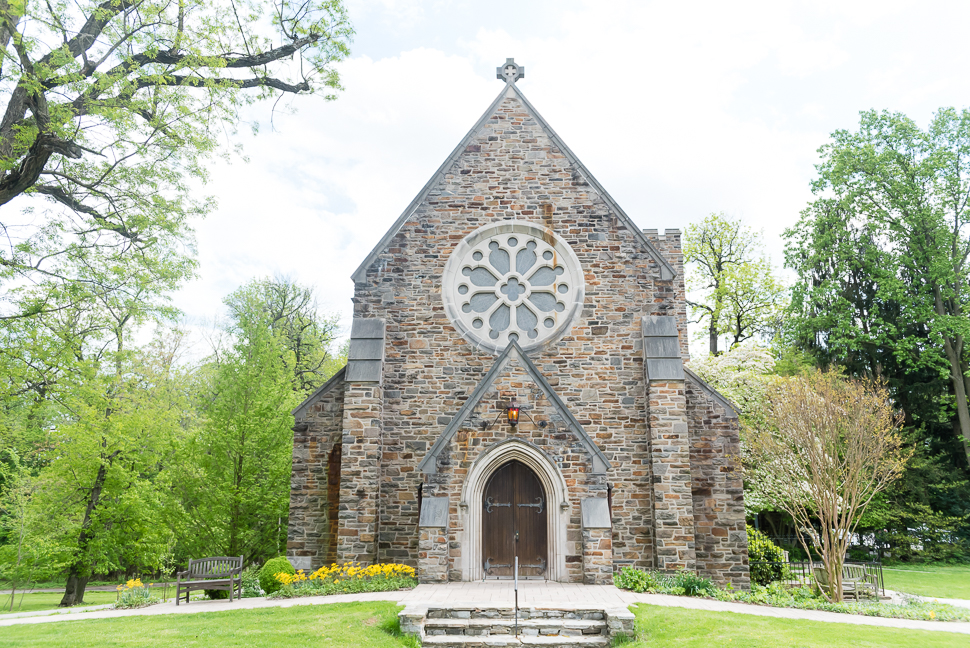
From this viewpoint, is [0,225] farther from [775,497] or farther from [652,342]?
[775,497]

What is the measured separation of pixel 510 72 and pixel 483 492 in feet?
33.8

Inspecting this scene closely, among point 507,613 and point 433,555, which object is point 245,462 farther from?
point 507,613

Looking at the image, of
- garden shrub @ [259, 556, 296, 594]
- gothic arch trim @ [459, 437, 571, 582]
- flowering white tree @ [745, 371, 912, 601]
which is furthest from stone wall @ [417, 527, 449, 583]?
flowering white tree @ [745, 371, 912, 601]

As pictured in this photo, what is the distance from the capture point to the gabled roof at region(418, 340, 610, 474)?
11.6 m

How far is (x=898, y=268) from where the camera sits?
23.8 meters

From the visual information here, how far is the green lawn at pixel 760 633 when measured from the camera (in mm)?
7734

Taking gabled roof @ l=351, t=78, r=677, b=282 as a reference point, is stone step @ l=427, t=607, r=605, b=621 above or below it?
below

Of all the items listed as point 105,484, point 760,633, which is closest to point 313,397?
point 105,484

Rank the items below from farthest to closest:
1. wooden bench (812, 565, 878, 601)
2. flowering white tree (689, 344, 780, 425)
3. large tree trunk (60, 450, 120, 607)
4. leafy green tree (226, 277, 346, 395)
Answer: leafy green tree (226, 277, 346, 395)
flowering white tree (689, 344, 780, 425)
large tree trunk (60, 450, 120, 607)
wooden bench (812, 565, 878, 601)

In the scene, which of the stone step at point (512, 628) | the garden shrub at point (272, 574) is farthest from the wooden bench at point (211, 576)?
the stone step at point (512, 628)

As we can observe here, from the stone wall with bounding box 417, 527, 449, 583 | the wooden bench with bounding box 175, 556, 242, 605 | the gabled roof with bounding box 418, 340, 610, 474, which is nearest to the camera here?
the stone wall with bounding box 417, 527, 449, 583

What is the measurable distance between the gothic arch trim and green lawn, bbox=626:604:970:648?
2.38m

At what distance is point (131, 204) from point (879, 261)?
25378 millimetres

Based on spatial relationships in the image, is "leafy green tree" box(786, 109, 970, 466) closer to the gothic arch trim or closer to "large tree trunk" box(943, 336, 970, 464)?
"large tree trunk" box(943, 336, 970, 464)
